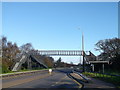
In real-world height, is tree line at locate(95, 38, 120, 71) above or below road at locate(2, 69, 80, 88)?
above

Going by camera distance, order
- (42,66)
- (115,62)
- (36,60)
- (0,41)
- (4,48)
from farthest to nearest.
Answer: (42,66) < (36,60) < (4,48) < (0,41) < (115,62)

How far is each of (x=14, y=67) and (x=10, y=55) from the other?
20.1 ft

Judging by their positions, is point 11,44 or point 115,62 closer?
point 115,62

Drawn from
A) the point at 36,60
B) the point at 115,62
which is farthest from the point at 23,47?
the point at 115,62

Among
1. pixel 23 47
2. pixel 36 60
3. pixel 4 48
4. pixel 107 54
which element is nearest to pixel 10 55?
pixel 4 48

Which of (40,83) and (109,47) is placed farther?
(109,47)

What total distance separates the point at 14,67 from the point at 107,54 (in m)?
32.5

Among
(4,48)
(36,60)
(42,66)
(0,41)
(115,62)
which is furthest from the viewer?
(42,66)

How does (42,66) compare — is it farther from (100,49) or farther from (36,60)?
(100,49)

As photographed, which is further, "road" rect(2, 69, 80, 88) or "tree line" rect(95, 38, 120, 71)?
"tree line" rect(95, 38, 120, 71)

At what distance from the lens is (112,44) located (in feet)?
329

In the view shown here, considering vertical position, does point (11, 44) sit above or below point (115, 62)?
above

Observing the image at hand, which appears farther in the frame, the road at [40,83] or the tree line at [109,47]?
the tree line at [109,47]

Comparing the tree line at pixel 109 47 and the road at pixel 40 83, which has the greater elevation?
the tree line at pixel 109 47
